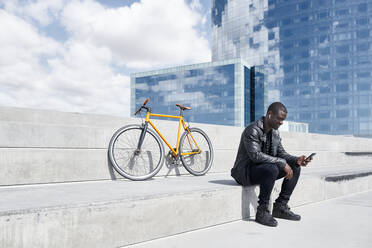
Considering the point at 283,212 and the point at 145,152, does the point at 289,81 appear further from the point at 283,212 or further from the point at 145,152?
the point at 283,212

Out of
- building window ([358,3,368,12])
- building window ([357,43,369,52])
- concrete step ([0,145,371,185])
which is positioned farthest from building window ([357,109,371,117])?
concrete step ([0,145,371,185])

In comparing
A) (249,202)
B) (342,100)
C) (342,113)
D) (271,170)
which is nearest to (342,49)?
(342,100)

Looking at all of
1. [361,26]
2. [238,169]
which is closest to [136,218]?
[238,169]

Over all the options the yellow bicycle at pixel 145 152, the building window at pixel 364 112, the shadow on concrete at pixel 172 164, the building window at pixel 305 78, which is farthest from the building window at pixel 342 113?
the shadow on concrete at pixel 172 164

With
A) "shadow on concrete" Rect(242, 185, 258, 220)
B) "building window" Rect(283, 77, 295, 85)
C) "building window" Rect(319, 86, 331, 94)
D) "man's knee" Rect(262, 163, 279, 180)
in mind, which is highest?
"building window" Rect(283, 77, 295, 85)

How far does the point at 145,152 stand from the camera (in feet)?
15.3

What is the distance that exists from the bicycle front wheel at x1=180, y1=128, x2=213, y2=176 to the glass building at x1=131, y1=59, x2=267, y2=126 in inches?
2174

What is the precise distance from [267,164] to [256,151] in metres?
0.19

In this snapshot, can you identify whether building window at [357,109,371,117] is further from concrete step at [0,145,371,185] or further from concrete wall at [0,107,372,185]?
concrete step at [0,145,371,185]

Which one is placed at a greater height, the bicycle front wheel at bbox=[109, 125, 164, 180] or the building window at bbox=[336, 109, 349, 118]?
the building window at bbox=[336, 109, 349, 118]

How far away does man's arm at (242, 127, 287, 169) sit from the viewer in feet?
11.0

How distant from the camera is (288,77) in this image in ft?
241

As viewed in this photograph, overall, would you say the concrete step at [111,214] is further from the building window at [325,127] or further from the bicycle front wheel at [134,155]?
the building window at [325,127]

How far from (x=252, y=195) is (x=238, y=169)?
394 mm
